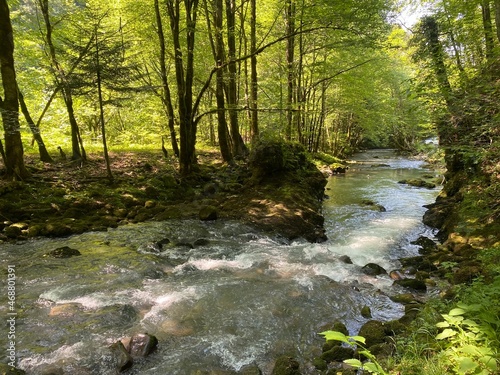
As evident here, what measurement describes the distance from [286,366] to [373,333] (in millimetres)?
1461

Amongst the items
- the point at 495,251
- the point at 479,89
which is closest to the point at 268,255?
the point at 495,251

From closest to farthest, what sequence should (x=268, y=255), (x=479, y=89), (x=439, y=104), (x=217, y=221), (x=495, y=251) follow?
(x=495, y=251) < (x=479, y=89) < (x=439, y=104) < (x=268, y=255) < (x=217, y=221)

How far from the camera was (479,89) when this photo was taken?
6.71 m

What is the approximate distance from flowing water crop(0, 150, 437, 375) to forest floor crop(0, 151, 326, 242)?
0.63 metres

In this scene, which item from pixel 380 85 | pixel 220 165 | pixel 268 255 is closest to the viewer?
pixel 268 255

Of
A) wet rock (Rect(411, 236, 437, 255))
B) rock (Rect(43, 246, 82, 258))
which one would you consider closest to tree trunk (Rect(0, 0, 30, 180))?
rock (Rect(43, 246, 82, 258))

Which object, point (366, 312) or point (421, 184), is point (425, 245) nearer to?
point (366, 312)

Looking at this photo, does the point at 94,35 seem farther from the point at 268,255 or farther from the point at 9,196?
the point at 268,255

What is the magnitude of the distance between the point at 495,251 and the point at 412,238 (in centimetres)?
453

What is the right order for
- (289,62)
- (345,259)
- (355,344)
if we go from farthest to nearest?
(289,62) < (345,259) < (355,344)

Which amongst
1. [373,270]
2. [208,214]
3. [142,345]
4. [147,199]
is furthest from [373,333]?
[147,199]

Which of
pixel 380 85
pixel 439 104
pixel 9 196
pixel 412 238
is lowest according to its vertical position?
pixel 412 238

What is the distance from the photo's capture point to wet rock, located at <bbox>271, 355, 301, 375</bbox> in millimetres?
3879

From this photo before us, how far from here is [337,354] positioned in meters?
4.24
